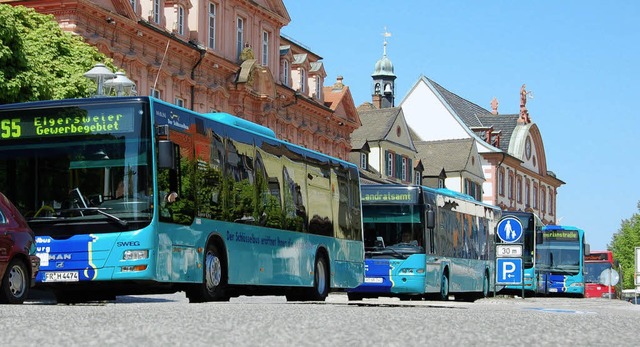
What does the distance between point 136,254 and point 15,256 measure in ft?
5.26

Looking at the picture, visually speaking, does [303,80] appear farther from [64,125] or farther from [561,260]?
[64,125]

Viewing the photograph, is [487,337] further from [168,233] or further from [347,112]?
[347,112]

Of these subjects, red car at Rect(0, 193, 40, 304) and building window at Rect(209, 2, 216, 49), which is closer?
red car at Rect(0, 193, 40, 304)

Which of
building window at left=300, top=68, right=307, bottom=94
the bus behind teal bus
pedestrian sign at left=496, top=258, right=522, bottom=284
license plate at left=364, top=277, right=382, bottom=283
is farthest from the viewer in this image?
the bus behind teal bus

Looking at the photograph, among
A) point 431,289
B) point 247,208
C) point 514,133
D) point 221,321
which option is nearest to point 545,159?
point 514,133

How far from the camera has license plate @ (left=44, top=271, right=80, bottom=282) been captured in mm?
17812

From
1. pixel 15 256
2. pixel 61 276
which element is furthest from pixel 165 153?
pixel 15 256

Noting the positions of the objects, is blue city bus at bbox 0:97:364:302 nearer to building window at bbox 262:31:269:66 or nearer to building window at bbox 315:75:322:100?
building window at bbox 262:31:269:66

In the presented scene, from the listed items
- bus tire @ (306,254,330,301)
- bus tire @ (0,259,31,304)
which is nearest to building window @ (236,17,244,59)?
bus tire @ (306,254,330,301)

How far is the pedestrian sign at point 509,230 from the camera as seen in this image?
3434 cm

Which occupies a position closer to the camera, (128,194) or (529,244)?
(128,194)

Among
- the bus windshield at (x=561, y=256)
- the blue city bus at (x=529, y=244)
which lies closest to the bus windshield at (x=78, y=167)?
the blue city bus at (x=529, y=244)

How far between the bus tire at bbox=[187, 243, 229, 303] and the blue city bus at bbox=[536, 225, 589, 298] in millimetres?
36679

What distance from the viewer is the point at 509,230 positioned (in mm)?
34469
